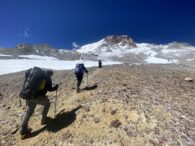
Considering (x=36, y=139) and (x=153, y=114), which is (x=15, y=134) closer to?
(x=36, y=139)

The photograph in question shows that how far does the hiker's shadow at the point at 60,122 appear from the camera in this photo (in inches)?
389

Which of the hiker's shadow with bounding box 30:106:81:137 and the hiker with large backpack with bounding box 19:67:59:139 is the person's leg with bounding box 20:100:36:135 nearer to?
the hiker with large backpack with bounding box 19:67:59:139

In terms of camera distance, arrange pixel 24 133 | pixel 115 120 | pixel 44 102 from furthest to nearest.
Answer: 1. pixel 44 102
2. pixel 24 133
3. pixel 115 120

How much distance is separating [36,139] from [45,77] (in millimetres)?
2428

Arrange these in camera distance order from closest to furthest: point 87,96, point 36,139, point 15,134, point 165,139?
point 165,139, point 36,139, point 15,134, point 87,96

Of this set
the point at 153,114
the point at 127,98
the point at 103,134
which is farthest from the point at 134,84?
the point at 103,134

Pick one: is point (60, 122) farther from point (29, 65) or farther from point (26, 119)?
point (29, 65)

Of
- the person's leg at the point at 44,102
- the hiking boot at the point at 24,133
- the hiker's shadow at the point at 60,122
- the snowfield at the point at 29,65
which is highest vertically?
the person's leg at the point at 44,102

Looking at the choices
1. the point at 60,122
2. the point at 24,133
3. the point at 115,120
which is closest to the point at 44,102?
the point at 60,122

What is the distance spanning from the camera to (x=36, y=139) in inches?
370

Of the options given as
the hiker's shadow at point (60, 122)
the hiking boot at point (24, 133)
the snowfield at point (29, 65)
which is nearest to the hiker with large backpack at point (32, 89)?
the hiking boot at point (24, 133)

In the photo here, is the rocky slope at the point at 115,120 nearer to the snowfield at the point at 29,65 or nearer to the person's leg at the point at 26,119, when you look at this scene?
the person's leg at the point at 26,119

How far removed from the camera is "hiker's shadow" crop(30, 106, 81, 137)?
9875mm

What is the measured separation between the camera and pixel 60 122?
405 inches
